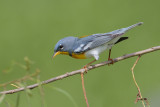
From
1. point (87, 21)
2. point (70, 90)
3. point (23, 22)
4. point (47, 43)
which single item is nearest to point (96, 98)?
point (70, 90)

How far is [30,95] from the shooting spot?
1258 millimetres

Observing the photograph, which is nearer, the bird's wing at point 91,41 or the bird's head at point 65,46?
the bird's wing at point 91,41

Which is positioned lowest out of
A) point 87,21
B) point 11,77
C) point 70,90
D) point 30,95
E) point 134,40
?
point 30,95

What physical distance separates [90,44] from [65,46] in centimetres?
27

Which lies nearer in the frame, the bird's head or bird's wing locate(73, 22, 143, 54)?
bird's wing locate(73, 22, 143, 54)

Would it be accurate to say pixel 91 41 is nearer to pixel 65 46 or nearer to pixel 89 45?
pixel 89 45

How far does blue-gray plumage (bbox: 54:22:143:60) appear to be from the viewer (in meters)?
3.05

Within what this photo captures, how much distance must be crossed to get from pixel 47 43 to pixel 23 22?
107cm

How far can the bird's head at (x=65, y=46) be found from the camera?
10.6ft

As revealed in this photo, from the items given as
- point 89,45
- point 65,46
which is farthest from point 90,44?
point 65,46

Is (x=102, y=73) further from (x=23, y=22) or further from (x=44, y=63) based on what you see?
(x=23, y=22)

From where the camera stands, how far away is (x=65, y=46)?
3271 mm

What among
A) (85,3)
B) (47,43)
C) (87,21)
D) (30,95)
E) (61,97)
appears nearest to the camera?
(30,95)

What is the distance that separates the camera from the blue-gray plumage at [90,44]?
305 centimetres
